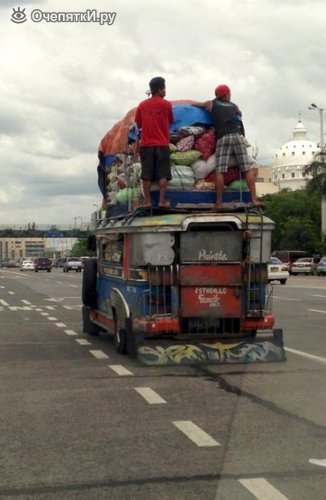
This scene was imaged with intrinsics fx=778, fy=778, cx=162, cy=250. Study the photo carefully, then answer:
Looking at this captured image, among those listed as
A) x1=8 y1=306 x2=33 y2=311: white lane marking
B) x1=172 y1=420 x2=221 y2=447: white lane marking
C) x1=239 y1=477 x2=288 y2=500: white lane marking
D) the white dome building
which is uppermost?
the white dome building

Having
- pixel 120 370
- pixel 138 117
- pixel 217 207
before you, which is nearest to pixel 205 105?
pixel 138 117

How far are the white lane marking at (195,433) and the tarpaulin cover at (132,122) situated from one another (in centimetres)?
494

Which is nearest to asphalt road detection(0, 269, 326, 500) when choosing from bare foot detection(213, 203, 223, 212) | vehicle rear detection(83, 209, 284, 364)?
vehicle rear detection(83, 209, 284, 364)

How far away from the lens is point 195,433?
655 centimetres

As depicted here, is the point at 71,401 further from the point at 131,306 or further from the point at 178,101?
the point at 178,101

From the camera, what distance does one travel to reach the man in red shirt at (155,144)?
33.5 ft

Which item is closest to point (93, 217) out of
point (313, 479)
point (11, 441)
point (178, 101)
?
point (178, 101)

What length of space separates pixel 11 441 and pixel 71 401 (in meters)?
1.63

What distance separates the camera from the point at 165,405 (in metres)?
7.72

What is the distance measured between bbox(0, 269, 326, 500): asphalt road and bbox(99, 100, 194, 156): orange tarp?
10.2ft

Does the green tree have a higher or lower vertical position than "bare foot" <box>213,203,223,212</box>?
higher

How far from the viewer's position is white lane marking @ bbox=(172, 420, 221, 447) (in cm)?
624

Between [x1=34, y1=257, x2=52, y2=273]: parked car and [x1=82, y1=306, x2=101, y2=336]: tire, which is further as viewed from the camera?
[x1=34, y1=257, x2=52, y2=273]: parked car

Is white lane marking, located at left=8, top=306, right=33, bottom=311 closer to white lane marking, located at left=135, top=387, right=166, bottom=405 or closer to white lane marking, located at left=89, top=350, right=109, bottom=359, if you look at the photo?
white lane marking, located at left=89, top=350, right=109, bottom=359
